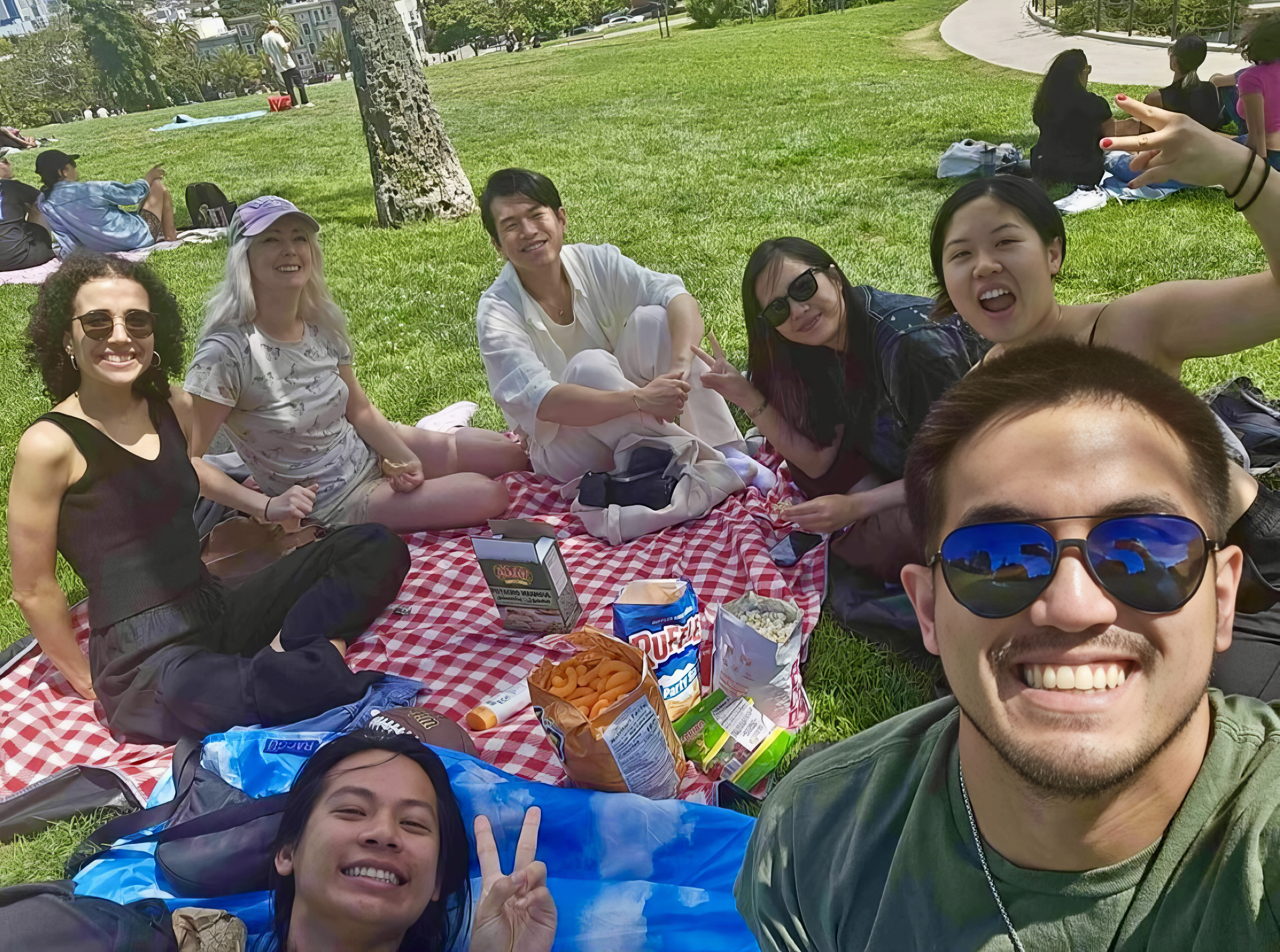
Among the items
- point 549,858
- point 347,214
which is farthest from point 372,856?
point 347,214

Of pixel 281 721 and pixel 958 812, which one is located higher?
pixel 958 812

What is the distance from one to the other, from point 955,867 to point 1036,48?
19.6m

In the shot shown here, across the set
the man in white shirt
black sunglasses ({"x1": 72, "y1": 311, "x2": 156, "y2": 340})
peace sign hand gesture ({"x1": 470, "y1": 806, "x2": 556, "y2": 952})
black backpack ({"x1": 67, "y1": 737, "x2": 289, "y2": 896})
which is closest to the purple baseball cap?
black sunglasses ({"x1": 72, "y1": 311, "x2": 156, "y2": 340})

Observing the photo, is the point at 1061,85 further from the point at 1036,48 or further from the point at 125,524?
the point at 1036,48

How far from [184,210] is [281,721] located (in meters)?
10.8

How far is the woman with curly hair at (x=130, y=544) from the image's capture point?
8.86ft

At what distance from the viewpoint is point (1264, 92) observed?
6273 millimetres

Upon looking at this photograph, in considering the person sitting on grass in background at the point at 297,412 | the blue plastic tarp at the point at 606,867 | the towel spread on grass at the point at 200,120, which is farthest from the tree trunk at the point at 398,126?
the towel spread on grass at the point at 200,120

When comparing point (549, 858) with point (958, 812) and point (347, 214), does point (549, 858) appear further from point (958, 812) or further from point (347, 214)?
point (347, 214)

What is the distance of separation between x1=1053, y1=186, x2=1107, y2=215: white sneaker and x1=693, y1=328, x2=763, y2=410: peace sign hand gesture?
4.63 metres

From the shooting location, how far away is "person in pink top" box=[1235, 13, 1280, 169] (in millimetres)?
6160

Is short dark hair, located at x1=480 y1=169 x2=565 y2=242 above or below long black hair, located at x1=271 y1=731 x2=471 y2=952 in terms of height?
above

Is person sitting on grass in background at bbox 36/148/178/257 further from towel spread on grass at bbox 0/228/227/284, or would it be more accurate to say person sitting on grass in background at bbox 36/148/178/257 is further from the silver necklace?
the silver necklace

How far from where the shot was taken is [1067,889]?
1073 mm
